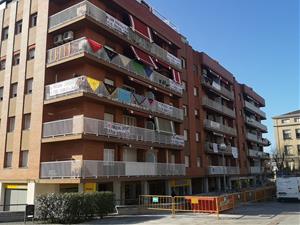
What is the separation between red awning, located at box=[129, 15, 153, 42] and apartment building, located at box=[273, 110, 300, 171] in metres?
70.7

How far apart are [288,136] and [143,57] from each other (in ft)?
250

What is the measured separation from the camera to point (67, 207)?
17828mm

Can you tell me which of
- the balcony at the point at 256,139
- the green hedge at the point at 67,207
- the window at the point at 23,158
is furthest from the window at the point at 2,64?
the balcony at the point at 256,139

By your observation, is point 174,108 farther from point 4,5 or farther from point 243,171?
point 243,171

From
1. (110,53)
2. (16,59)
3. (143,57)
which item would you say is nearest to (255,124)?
(143,57)

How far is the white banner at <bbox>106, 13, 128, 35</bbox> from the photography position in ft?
85.6

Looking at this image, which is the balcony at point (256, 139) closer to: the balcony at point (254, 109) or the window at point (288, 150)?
the balcony at point (254, 109)

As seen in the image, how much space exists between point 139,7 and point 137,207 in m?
17.0

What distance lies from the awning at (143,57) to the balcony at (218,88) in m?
13.4

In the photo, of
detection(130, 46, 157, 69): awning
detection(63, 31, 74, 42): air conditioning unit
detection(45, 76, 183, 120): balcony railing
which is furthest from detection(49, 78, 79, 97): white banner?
detection(130, 46, 157, 69): awning

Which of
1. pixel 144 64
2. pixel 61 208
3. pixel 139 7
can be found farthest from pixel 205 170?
pixel 61 208

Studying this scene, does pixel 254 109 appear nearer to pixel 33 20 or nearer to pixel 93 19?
pixel 93 19

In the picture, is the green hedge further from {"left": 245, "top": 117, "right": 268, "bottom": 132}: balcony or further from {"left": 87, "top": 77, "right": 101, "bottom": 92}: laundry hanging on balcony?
{"left": 245, "top": 117, "right": 268, "bottom": 132}: balcony

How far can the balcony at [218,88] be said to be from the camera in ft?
141
